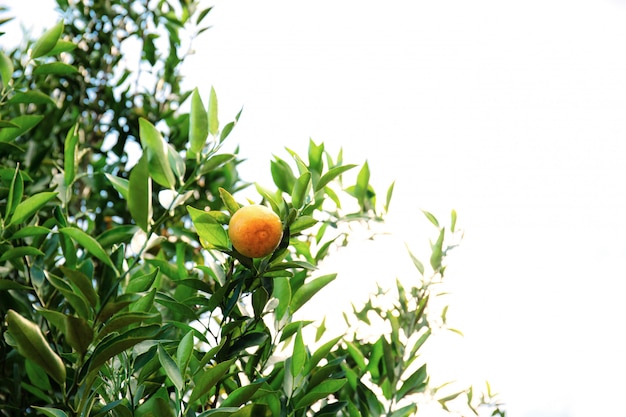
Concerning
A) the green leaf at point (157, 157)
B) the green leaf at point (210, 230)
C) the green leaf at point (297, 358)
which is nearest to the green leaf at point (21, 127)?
the green leaf at point (157, 157)

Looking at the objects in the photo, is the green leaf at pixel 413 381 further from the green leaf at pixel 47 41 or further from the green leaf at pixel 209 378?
the green leaf at pixel 47 41

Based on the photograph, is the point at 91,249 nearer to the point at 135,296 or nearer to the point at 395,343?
the point at 135,296

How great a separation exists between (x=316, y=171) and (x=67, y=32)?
4.16 feet

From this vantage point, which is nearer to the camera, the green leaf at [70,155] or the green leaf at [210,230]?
the green leaf at [210,230]

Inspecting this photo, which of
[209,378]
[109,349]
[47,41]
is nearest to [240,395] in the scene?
[209,378]

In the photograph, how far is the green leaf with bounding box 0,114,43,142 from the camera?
3.57 ft

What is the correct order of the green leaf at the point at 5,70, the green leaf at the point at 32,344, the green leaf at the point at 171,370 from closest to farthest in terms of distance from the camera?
the green leaf at the point at 32,344
the green leaf at the point at 171,370
the green leaf at the point at 5,70

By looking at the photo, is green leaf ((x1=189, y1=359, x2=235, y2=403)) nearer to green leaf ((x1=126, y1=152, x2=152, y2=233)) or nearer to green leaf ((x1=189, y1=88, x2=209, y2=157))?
green leaf ((x1=126, y1=152, x2=152, y2=233))

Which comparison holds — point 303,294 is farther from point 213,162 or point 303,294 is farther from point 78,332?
point 78,332

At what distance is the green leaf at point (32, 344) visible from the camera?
0.58 meters

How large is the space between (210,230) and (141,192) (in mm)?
101

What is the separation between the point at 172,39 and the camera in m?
1.79

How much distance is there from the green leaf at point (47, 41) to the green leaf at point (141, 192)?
0.53m

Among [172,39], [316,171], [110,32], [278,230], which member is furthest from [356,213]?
[110,32]
